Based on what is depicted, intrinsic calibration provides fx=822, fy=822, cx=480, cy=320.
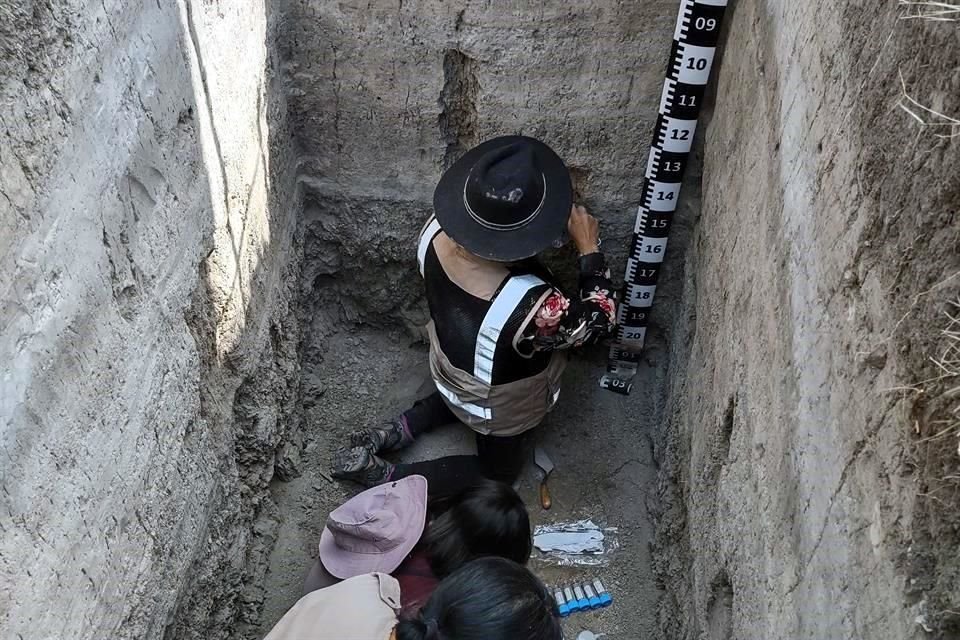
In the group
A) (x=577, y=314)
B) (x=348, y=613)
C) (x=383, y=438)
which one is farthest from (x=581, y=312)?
(x=348, y=613)

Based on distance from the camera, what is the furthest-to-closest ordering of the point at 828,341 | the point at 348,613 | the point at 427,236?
1. the point at 427,236
2. the point at 348,613
3. the point at 828,341

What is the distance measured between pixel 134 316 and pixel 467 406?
55.1 inches

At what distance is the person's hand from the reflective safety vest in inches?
8.4

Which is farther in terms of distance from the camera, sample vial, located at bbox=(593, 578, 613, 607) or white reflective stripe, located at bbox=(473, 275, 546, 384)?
sample vial, located at bbox=(593, 578, 613, 607)

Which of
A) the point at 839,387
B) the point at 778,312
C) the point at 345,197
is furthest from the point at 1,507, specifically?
the point at 345,197

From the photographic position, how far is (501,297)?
2.83 m

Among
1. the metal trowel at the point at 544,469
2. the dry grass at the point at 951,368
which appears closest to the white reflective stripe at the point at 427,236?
the metal trowel at the point at 544,469

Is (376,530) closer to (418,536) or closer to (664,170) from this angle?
(418,536)

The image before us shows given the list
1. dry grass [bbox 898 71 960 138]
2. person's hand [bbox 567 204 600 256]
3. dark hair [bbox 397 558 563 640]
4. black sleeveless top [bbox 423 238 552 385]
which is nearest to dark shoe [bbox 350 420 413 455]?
black sleeveless top [bbox 423 238 552 385]

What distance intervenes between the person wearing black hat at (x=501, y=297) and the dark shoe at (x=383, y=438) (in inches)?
4.3

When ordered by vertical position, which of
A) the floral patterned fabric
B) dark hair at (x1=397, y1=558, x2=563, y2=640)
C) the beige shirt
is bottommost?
the beige shirt

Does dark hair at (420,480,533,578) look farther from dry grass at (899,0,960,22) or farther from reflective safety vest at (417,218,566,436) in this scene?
dry grass at (899,0,960,22)

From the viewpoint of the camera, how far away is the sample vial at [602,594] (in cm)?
314

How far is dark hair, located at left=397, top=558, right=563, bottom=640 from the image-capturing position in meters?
1.87
